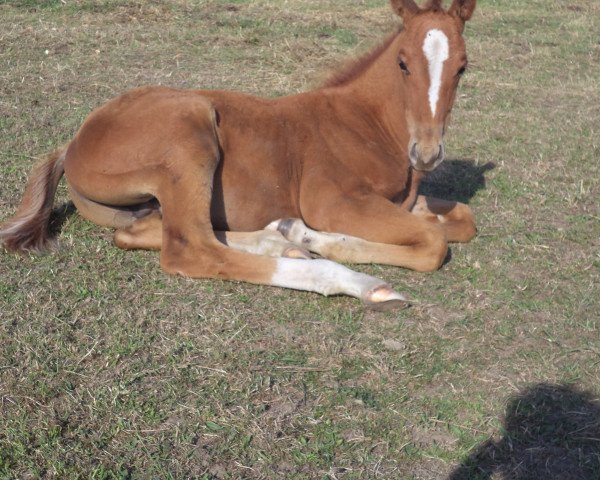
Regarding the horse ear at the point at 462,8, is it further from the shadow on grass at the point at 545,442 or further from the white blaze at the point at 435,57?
the shadow on grass at the point at 545,442

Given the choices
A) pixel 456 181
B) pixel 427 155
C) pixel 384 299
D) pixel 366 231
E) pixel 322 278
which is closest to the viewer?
pixel 384 299

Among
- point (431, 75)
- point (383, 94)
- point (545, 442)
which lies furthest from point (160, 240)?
point (545, 442)

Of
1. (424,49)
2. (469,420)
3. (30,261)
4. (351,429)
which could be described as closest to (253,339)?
(351,429)

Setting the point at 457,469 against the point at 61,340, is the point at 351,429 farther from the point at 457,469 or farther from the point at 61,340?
the point at 61,340

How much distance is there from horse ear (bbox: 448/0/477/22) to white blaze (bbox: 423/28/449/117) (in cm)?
30

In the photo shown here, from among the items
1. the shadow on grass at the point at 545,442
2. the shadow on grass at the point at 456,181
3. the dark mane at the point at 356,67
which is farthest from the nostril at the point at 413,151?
the shadow on grass at the point at 545,442

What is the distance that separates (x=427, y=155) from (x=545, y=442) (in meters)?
1.81

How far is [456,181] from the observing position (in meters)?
6.45

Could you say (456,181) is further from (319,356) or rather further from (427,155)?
(319,356)

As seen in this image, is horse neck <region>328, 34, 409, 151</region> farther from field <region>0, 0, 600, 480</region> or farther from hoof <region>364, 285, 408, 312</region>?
hoof <region>364, 285, 408, 312</region>

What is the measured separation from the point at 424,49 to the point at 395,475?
2.54 metres

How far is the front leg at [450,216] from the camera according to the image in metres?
5.30

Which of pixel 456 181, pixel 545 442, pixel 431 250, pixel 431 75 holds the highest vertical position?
pixel 431 75

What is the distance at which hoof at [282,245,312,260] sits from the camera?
187 inches
